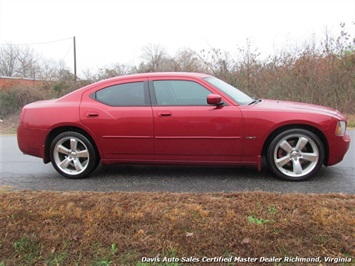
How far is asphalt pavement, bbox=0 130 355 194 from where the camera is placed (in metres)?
3.93

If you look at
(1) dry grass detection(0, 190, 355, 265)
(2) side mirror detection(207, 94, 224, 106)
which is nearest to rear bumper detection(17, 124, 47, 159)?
(1) dry grass detection(0, 190, 355, 265)

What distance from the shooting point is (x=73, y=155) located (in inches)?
181

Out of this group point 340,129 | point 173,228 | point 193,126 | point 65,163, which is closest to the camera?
point 173,228

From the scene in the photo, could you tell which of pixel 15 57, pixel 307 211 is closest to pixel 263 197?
pixel 307 211

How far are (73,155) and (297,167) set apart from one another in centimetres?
308

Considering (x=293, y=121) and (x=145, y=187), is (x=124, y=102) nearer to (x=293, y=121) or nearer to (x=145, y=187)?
(x=145, y=187)

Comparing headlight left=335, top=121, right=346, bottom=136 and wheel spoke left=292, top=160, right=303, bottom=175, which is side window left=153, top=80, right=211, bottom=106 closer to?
wheel spoke left=292, top=160, right=303, bottom=175

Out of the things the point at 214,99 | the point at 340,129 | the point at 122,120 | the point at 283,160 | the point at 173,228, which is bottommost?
the point at 173,228

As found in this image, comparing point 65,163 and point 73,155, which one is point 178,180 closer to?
point 73,155

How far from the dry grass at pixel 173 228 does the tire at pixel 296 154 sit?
2.75 ft

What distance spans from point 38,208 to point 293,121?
3100mm

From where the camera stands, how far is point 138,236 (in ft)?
Answer: 8.66

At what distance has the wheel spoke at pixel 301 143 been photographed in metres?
4.07

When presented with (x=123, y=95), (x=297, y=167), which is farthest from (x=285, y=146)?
(x=123, y=95)
